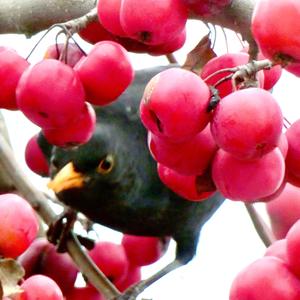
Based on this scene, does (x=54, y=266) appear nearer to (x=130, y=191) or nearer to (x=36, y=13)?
(x=36, y=13)

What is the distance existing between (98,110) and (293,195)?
3.08ft

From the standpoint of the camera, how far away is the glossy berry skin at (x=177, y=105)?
701 millimetres

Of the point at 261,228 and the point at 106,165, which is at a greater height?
the point at 261,228

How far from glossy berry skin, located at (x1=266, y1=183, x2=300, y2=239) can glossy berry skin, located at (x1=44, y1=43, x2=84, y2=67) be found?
0.44 m

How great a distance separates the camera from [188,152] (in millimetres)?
739

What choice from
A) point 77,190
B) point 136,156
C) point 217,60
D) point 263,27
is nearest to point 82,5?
point 217,60

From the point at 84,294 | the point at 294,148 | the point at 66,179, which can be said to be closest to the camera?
the point at 294,148

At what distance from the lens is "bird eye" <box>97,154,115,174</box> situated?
6.59 ft

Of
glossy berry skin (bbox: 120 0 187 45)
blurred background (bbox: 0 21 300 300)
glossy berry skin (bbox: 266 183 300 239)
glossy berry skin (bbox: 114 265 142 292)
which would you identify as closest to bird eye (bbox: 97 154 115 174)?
blurred background (bbox: 0 21 300 300)

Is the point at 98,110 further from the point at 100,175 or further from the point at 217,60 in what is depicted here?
the point at 217,60

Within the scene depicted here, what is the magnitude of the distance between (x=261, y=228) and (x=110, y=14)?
91cm

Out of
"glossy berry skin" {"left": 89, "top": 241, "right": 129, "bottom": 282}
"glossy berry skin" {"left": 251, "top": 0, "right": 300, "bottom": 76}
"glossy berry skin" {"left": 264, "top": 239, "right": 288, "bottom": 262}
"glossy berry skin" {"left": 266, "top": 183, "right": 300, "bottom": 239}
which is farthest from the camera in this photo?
"glossy berry skin" {"left": 89, "top": 241, "right": 129, "bottom": 282}

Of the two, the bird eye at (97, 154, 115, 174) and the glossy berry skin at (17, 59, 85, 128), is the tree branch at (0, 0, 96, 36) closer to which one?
the glossy berry skin at (17, 59, 85, 128)

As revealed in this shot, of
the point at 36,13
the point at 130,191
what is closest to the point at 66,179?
the point at 130,191
